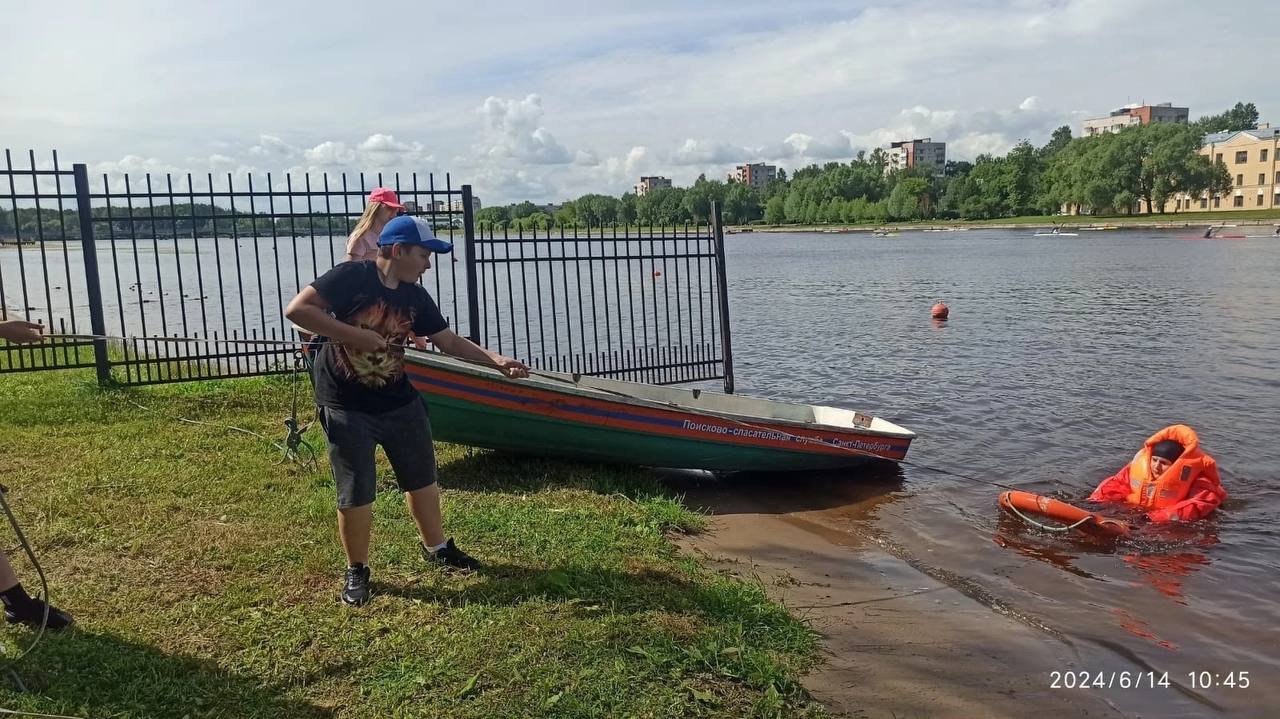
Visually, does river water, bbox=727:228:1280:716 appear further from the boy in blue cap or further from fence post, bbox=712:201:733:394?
the boy in blue cap

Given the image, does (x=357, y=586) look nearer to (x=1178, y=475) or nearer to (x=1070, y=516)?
(x=1070, y=516)

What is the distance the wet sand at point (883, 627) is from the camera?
171 inches

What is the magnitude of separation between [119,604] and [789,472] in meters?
6.21

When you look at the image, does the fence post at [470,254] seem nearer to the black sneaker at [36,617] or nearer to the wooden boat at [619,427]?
the wooden boat at [619,427]

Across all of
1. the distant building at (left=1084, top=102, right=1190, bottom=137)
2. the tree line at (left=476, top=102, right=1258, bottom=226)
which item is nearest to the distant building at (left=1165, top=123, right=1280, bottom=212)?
the tree line at (left=476, top=102, right=1258, bottom=226)

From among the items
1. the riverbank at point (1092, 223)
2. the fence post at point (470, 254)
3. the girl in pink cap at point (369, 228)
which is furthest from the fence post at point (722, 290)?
the riverbank at point (1092, 223)

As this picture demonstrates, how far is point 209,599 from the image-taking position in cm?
456

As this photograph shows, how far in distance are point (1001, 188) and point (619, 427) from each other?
11626cm

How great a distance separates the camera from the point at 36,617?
13.4ft

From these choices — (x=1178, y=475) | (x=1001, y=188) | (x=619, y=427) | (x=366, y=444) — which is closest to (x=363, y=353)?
(x=366, y=444)

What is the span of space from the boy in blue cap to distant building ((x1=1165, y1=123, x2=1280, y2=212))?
348 ft

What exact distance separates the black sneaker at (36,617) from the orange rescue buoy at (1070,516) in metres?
7.34

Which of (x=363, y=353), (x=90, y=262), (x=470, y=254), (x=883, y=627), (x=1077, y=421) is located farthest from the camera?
(x=1077, y=421)
